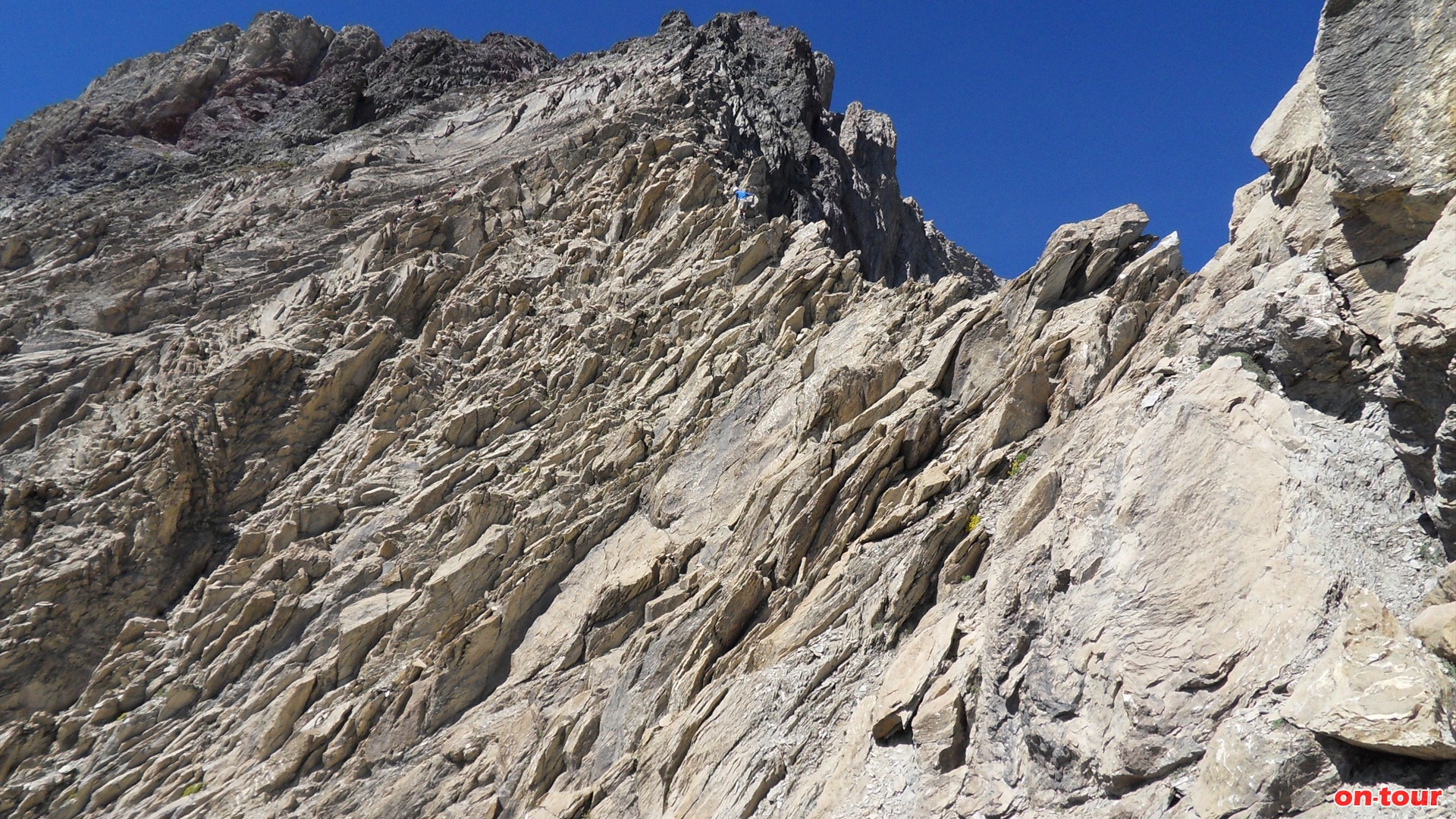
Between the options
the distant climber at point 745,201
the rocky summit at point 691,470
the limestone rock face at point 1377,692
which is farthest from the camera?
the distant climber at point 745,201

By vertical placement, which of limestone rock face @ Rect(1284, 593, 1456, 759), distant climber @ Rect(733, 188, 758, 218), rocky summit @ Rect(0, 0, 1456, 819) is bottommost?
limestone rock face @ Rect(1284, 593, 1456, 759)

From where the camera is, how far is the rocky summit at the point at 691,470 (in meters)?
9.03

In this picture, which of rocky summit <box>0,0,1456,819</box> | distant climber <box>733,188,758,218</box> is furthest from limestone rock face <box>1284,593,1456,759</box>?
distant climber <box>733,188,758,218</box>

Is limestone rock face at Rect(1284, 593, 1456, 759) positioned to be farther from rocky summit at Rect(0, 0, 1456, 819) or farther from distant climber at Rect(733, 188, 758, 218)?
distant climber at Rect(733, 188, 758, 218)

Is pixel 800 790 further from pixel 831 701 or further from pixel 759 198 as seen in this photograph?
pixel 759 198

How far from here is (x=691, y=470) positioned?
75.9 feet

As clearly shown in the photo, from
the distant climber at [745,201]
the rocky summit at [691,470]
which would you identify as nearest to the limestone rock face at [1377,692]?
the rocky summit at [691,470]

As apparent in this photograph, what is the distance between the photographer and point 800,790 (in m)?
13.5

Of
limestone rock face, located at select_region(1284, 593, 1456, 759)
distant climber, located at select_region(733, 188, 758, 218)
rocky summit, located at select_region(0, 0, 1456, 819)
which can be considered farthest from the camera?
distant climber, located at select_region(733, 188, 758, 218)

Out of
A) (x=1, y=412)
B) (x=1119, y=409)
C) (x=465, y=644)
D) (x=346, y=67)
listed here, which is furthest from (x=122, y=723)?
(x=346, y=67)

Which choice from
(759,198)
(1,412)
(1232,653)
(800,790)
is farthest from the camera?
(759,198)

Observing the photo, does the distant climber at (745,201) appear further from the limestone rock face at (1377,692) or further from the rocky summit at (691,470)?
the limestone rock face at (1377,692)

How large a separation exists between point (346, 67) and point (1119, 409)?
1911 inches

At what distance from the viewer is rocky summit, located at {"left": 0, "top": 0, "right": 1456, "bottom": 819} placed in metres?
9.03
